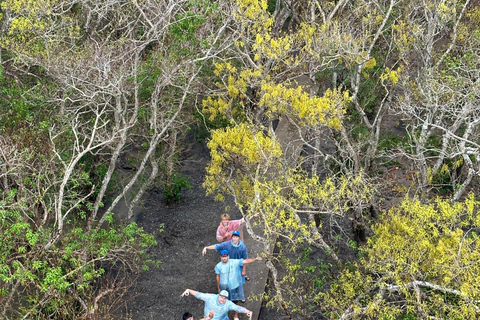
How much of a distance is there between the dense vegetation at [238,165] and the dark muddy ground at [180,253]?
0.56m

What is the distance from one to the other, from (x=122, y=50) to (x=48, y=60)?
196 centimetres

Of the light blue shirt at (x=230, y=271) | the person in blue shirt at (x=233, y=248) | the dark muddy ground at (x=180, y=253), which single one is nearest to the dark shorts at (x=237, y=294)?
the light blue shirt at (x=230, y=271)

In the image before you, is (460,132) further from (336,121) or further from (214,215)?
(214,215)

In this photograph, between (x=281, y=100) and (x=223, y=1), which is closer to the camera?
(x=281, y=100)

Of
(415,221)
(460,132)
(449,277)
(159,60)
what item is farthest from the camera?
(460,132)

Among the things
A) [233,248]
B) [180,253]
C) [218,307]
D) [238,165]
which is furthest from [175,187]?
[218,307]

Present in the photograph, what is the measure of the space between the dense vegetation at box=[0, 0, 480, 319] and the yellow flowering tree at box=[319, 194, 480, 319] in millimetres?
43

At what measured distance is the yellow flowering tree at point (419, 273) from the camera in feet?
24.9

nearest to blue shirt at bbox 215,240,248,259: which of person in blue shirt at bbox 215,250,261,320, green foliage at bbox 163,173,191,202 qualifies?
person in blue shirt at bbox 215,250,261,320

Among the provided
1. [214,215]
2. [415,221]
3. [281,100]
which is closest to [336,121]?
[281,100]

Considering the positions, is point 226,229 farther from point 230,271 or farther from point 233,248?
point 230,271

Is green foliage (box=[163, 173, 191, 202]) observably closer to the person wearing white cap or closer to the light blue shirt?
the light blue shirt

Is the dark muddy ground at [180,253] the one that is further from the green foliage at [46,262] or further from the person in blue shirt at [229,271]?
the green foliage at [46,262]

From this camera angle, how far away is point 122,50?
12203mm
